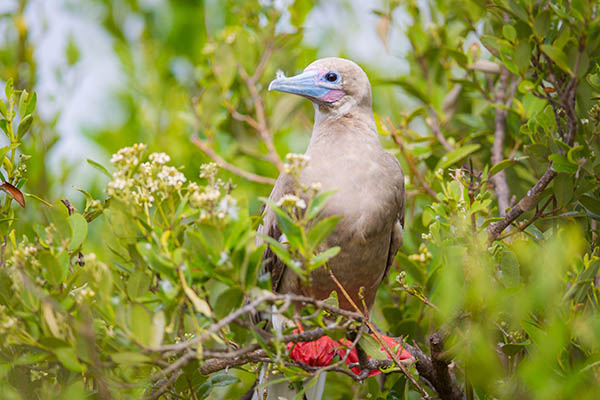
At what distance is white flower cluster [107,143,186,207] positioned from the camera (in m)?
1.67

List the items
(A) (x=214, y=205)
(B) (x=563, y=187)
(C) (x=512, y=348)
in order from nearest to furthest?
(A) (x=214, y=205) → (C) (x=512, y=348) → (B) (x=563, y=187)

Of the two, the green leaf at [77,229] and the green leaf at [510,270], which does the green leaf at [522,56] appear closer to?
the green leaf at [510,270]

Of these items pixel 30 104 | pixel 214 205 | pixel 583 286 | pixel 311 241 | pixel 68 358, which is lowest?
pixel 583 286

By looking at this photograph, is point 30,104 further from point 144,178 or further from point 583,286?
point 583,286

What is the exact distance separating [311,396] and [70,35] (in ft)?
9.41

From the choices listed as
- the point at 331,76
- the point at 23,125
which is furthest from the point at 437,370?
the point at 23,125

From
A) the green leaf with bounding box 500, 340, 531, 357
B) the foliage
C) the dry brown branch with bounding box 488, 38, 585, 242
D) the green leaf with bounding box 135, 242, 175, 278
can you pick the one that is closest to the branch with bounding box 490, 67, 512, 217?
the foliage

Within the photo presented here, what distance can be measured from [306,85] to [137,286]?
1594 millimetres

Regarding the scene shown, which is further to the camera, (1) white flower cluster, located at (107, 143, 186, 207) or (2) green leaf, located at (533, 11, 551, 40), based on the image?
(2) green leaf, located at (533, 11, 551, 40)

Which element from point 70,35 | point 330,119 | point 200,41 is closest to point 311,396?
point 330,119

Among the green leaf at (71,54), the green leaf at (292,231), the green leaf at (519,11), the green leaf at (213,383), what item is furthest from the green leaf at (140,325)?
the green leaf at (71,54)

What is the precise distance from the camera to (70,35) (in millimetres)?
4371

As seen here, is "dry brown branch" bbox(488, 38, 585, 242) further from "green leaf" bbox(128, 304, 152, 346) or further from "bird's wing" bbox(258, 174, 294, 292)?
"green leaf" bbox(128, 304, 152, 346)

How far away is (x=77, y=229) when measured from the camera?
1835 mm
